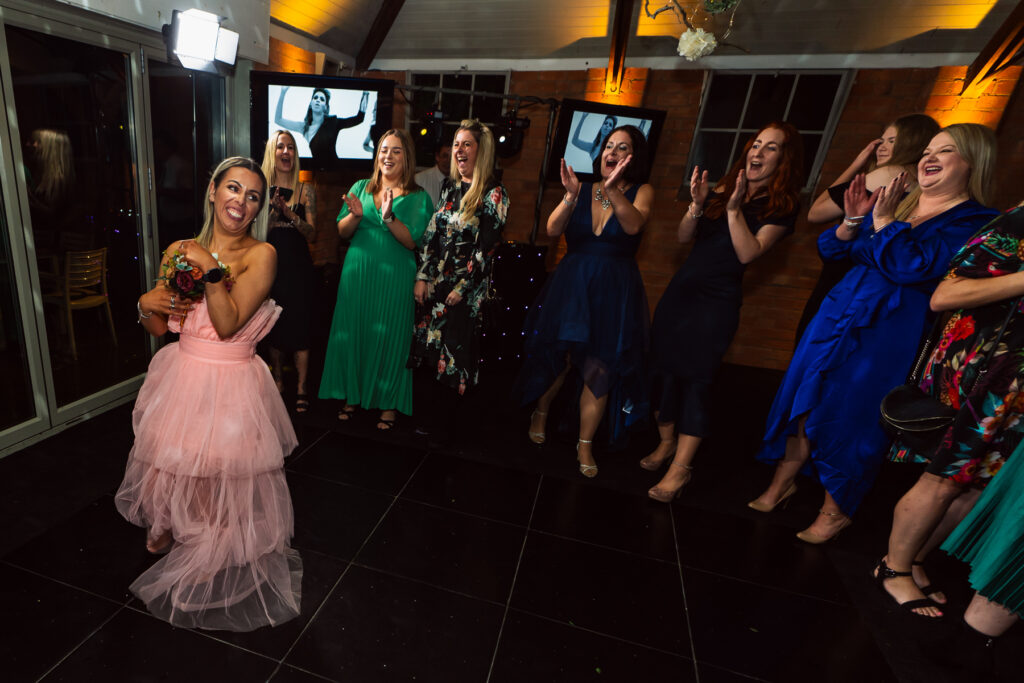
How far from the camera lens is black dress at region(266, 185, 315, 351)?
2.98 m

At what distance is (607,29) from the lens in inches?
181

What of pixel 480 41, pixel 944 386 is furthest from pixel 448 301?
pixel 480 41

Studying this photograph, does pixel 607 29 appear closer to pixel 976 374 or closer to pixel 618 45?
pixel 618 45

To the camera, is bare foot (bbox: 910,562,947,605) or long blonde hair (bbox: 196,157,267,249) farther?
bare foot (bbox: 910,562,947,605)

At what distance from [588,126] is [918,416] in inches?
139

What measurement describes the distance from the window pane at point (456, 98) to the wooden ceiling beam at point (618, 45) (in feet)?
5.10

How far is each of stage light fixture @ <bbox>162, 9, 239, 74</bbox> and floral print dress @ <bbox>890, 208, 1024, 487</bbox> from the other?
3.90m

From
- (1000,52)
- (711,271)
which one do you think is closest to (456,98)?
(711,271)

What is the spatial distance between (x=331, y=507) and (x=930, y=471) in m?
2.44

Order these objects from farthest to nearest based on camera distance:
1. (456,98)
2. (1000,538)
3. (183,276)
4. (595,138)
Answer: (456,98), (595,138), (1000,538), (183,276)

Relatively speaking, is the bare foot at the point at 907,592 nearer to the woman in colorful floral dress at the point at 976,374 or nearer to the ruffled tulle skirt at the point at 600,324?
the woman in colorful floral dress at the point at 976,374

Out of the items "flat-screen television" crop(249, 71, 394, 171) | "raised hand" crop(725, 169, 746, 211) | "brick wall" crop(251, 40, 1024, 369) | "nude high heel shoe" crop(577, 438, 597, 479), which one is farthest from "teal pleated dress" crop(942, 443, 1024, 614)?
"flat-screen television" crop(249, 71, 394, 171)

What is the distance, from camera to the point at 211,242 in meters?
1.73

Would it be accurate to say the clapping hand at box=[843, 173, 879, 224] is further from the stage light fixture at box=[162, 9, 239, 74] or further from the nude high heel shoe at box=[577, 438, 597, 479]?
the stage light fixture at box=[162, 9, 239, 74]
